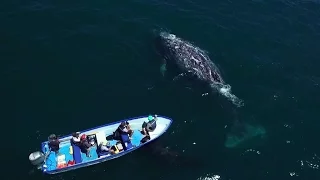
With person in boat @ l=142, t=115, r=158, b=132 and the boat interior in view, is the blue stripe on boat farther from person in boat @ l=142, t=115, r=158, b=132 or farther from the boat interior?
person in boat @ l=142, t=115, r=158, b=132

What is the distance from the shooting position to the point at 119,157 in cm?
4031

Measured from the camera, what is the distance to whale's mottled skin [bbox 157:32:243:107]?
156 feet

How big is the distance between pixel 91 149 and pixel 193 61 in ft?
57.1

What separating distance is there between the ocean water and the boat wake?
89 centimetres

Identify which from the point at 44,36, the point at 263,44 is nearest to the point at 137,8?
the point at 44,36

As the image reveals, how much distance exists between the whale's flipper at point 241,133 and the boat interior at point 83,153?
9372mm

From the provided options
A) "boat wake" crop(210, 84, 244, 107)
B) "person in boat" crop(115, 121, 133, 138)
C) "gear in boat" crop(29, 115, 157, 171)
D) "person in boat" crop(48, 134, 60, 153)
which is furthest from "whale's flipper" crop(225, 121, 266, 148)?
"person in boat" crop(48, 134, 60, 153)

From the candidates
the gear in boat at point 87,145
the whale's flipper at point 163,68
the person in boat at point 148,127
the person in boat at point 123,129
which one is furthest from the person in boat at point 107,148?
the whale's flipper at point 163,68

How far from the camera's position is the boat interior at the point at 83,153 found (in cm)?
3819

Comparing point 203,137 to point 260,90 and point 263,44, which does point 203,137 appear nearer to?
point 260,90

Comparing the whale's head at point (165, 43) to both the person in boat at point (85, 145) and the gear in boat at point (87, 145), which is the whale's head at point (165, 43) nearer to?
the gear in boat at point (87, 145)

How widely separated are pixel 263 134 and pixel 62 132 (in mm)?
21306

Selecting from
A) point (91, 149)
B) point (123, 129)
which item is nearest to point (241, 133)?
point (123, 129)

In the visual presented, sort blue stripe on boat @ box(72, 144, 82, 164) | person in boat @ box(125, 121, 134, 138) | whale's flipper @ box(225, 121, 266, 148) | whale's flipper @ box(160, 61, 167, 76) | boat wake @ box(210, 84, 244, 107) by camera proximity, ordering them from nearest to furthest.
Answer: blue stripe on boat @ box(72, 144, 82, 164)
person in boat @ box(125, 121, 134, 138)
whale's flipper @ box(225, 121, 266, 148)
boat wake @ box(210, 84, 244, 107)
whale's flipper @ box(160, 61, 167, 76)
